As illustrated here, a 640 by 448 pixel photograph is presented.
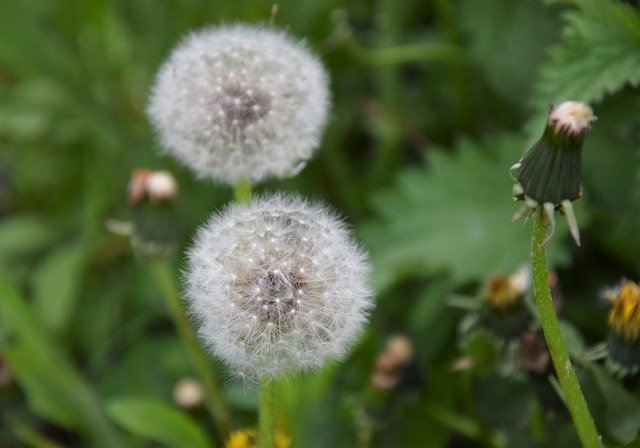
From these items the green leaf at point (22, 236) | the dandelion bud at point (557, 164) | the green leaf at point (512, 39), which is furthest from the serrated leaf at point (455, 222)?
the green leaf at point (22, 236)

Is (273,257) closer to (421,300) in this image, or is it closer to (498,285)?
(498,285)

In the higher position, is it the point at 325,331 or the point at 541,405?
the point at 325,331

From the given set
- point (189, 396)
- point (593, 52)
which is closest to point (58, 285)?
point (189, 396)

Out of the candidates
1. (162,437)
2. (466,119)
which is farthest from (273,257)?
(466,119)

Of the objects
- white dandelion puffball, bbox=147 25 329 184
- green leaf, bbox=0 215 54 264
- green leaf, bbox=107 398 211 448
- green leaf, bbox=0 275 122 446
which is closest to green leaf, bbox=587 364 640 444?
white dandelion puffball, bbox=147 25 329 184

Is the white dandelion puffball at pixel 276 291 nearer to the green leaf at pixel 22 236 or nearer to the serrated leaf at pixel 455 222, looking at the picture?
the serrated leaf at pixel 455 222

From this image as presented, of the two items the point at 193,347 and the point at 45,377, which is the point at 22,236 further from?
the point at 193,347
